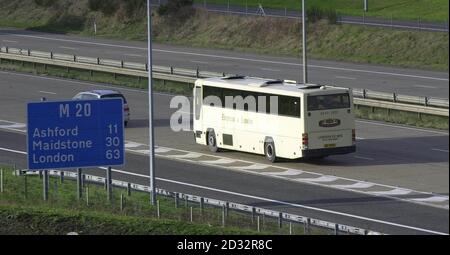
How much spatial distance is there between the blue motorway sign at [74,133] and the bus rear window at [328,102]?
26.5ft

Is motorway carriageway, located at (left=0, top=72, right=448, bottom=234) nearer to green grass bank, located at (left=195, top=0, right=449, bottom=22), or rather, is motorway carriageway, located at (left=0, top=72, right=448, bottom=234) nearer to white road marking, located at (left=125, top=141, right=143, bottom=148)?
white road marking, located at (left=125, top=141, right=143, bottom=148)

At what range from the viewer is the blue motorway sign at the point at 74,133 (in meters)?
32.6

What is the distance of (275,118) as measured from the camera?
39.9 metres

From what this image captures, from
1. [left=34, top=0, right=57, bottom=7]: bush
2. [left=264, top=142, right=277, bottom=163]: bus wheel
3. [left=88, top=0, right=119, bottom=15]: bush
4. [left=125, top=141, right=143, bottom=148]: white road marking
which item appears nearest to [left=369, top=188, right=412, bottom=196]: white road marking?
[left=264, top=142, right=277, bottom=163]: bus wheel

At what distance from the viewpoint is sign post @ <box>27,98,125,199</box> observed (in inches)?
1284

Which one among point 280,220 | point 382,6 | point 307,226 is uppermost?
point 382,6

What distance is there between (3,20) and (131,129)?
168 feet

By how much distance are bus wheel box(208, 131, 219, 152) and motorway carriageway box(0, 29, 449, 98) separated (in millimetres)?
11684

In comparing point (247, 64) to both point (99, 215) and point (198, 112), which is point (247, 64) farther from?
point (99, 215)

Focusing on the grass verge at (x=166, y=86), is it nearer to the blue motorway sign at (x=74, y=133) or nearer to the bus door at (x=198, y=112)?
the bus door at (x=198, y=112)

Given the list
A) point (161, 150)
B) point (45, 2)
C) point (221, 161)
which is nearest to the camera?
point (221, 161)

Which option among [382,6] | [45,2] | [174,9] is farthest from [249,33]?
[45,2]

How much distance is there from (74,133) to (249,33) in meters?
47.2
